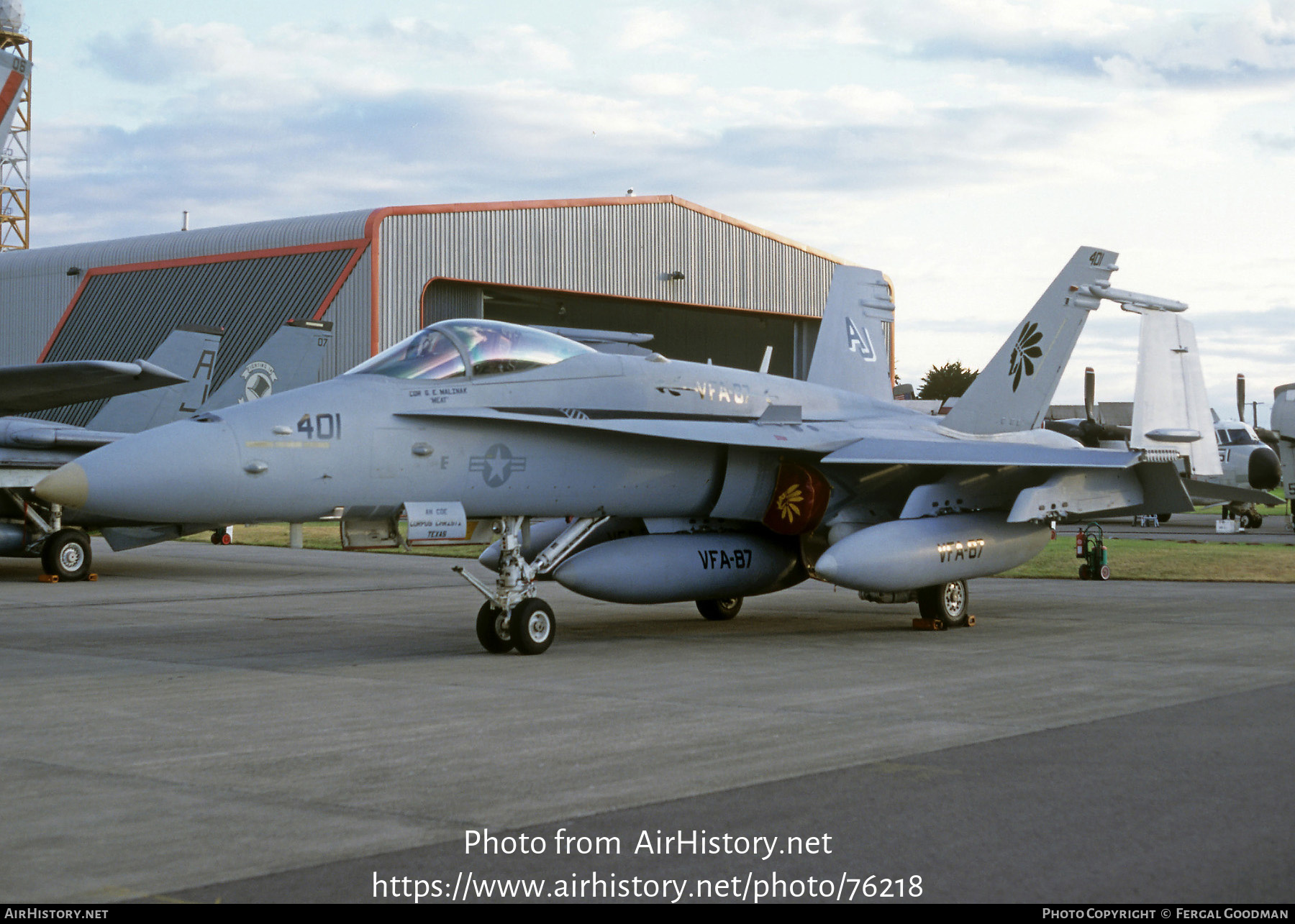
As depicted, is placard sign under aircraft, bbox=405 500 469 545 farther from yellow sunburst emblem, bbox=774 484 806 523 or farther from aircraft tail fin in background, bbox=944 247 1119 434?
aircraft tail fin in background, bbox=944 247 1119 434

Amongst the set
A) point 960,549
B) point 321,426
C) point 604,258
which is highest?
point 604,258

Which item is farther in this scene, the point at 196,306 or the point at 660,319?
the point at 660,319

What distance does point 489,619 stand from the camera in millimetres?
9727

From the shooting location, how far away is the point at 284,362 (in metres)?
19.2

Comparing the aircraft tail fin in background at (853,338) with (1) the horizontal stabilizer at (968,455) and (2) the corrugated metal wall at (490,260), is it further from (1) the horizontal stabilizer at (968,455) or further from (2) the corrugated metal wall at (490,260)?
(2) the corrugated metal wall at (490,260)

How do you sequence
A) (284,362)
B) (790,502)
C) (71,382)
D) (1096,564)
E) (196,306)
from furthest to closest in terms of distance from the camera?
(196,306)
(284,362)
(1096,564)
(71,382)
(790,502)

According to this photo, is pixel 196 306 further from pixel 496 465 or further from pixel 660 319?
pixel 496 465

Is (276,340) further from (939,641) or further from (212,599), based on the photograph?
(939,641)

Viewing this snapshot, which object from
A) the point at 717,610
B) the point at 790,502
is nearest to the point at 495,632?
the point at 790,502

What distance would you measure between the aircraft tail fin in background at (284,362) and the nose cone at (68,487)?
11164mm

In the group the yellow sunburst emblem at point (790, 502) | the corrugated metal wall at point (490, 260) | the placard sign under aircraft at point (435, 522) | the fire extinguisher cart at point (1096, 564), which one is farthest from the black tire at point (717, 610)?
the corrugated metal wall at point (490, 260)

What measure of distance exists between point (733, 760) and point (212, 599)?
11180mm

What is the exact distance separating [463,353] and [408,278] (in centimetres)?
2171
